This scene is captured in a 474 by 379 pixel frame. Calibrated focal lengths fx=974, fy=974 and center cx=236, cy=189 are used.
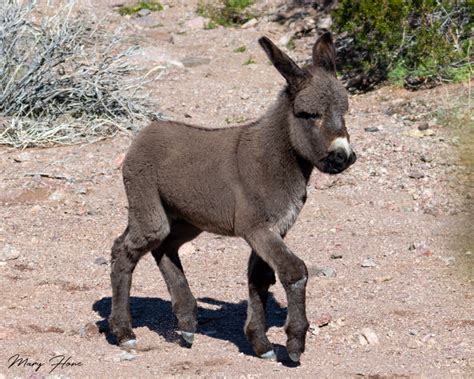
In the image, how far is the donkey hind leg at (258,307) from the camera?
679cm

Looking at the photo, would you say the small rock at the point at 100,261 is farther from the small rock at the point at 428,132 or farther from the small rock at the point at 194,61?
the small rock at the point at 194,61

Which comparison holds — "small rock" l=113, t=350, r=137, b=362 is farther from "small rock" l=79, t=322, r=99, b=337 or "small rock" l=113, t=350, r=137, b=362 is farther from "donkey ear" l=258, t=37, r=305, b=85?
"donkey ear" l=258, t=37, r=305, b=85

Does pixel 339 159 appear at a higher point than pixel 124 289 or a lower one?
higher

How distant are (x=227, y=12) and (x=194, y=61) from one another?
2575mm

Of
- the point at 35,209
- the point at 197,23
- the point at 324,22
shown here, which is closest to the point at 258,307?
the point at 35,209

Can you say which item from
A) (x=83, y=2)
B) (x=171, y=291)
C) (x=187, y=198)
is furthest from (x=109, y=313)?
(x=83, y=2)

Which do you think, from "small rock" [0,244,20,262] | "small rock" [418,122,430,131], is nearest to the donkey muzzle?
"small rock" [0,244,20,262]

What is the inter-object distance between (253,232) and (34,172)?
4923 mm

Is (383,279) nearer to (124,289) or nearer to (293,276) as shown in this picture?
(293,276)

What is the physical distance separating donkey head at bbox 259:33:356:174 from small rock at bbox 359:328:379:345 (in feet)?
4.38

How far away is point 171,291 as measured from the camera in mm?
7418

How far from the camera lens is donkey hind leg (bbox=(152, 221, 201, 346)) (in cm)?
721

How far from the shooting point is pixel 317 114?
658 cm

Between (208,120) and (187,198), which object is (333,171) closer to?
(187,198)
